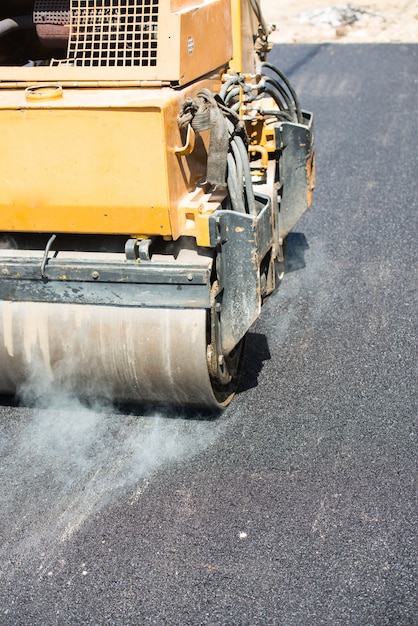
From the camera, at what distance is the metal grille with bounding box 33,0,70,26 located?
3.57 m

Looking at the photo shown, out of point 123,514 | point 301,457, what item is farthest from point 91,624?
point 301,457

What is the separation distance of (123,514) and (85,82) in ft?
6.00

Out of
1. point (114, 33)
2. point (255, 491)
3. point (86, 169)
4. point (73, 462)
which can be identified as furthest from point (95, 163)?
point (255, 491)

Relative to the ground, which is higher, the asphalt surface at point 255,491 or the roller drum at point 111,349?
the roller drum at point 111,349

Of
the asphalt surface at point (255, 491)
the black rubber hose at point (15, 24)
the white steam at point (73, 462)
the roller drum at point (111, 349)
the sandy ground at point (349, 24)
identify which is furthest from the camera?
the sandy ground at point (349, 24)

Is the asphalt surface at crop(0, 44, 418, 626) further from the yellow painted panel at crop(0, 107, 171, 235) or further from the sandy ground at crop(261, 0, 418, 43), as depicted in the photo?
the sandy ground at crop(261, 0, 418, 43)

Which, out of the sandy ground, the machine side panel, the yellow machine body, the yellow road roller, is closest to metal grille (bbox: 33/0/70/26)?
the yellow road roller

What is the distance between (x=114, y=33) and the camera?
3.34 meters

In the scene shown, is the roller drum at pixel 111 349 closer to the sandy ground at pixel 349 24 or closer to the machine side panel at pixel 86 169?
the machine side panel at pixel 86 169

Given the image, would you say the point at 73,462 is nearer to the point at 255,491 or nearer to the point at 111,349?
the point at 111,349

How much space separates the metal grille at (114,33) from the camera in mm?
3291

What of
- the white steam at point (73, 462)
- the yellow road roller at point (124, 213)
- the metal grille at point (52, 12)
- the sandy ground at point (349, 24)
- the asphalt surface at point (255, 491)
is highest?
the metal grille at point (52, 12)

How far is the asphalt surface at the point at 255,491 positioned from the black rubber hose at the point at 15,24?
183 centimetres

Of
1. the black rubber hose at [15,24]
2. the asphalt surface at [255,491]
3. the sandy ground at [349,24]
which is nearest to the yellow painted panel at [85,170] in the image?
the black rubber hose at [15,24]
